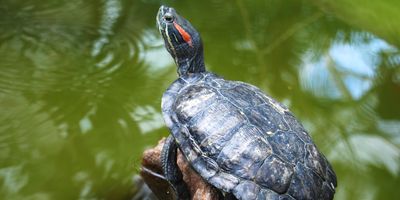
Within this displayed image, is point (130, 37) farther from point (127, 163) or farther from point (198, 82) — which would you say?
point (198, 82)

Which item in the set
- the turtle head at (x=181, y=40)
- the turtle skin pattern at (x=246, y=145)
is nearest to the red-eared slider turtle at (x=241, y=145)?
the turtle skin pattern at (x=246, y=145)

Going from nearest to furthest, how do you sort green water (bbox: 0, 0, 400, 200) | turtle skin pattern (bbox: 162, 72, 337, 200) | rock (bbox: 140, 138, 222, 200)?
turtle skin pattern (bbox: 162, 72, 337, 200) < rock (bbox: 140, 138, 222, 200) < green water (bbox: 0, 0, 400, 200)

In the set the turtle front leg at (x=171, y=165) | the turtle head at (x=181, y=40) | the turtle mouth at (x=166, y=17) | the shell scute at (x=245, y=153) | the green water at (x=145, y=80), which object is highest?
the turtle mouth at (x=166, y=17)

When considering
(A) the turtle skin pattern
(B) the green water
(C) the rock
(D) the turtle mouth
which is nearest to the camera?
(A) the turtle skin pattern

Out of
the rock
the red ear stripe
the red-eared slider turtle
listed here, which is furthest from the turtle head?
the rock

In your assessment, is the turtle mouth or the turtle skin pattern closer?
the turtle skin pattern

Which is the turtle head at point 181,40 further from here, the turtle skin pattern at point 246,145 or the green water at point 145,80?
the green water at point 145,80

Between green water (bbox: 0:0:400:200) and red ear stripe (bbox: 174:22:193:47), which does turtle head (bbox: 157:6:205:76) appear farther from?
green water (bbox: 0:0:400:200)

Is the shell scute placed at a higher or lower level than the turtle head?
lower
